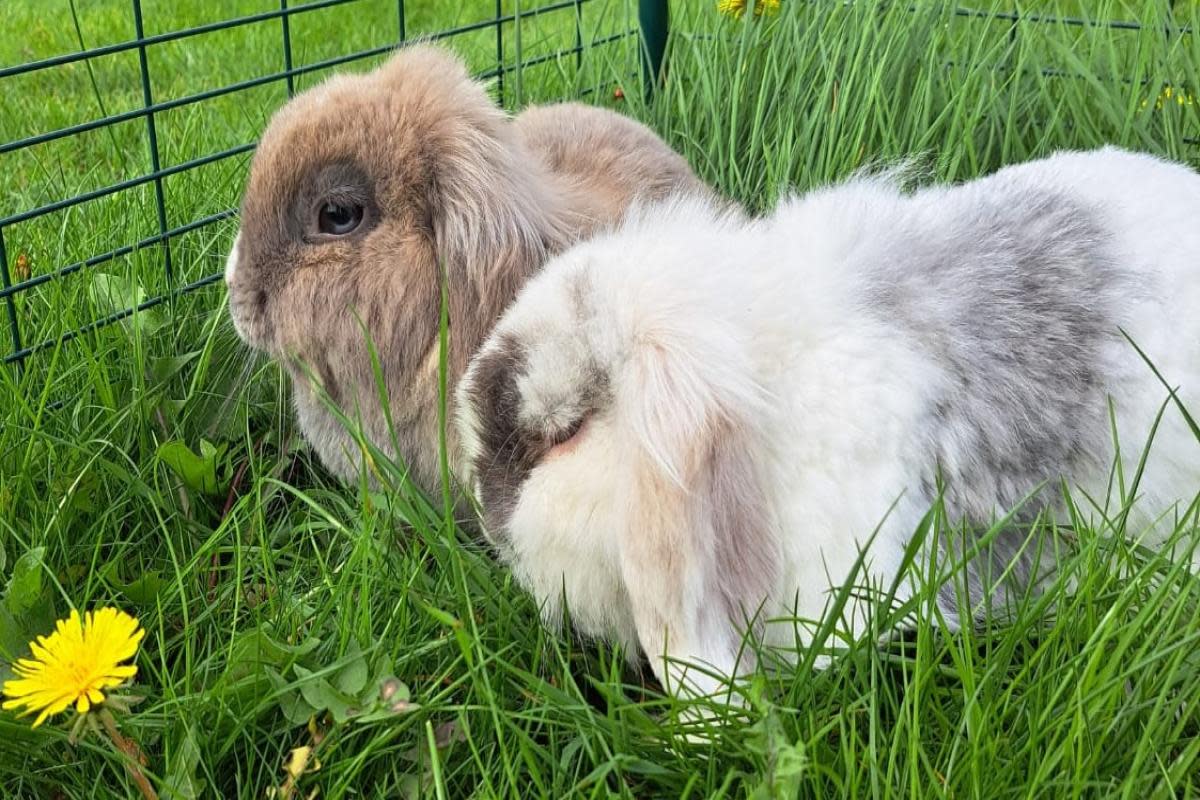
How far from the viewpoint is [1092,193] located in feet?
5.60

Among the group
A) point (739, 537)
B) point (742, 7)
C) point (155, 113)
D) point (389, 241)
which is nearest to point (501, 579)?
point (739, 537)

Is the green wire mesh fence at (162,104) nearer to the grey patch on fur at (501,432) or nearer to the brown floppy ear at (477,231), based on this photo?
the brown floppy ear at (477,231)

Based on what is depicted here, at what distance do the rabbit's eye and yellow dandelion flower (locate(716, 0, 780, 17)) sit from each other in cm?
151

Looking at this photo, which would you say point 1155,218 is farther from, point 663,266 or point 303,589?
point 303,589

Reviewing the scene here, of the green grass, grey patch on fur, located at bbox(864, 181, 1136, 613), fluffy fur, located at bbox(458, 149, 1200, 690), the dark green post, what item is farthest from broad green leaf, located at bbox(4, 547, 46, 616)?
the dark green post

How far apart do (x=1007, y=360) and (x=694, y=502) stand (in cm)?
47

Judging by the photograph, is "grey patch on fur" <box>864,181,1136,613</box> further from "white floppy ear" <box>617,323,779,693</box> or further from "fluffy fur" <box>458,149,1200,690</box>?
"white floppy ear" <box>617,323,779,693</box>

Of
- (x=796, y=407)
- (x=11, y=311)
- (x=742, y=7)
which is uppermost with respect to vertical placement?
(x=742, y=7)

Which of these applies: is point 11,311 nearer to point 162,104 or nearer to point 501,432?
point 162,104

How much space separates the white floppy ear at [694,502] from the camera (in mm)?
1386

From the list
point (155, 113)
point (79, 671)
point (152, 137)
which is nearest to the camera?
point (79, 671)

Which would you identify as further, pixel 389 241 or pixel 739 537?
pixel 389 241

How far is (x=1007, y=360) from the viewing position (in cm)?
150

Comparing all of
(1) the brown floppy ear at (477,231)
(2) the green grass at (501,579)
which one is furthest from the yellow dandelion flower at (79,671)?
(1) the brown floppy ear at (477,231)
